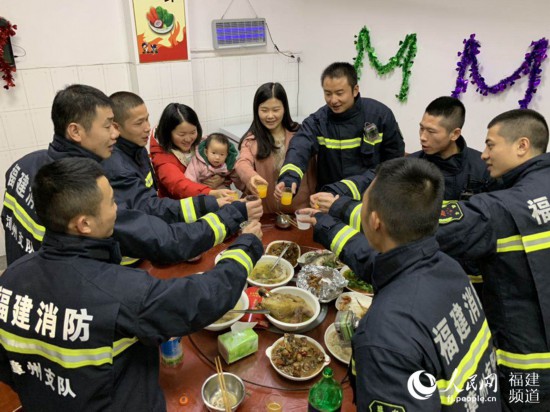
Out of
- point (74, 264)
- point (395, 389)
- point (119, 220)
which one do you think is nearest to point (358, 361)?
point (395, 389)

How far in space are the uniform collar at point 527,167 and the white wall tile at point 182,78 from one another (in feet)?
12.5

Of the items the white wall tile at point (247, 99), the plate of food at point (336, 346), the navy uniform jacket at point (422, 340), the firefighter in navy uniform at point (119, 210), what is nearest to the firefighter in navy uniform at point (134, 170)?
the firefighter in navy uniform at point (119, 210)

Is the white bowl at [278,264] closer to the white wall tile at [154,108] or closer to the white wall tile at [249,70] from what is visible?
the white wall tile at [154,108]

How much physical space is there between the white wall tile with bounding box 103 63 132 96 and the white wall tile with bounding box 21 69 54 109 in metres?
0.58

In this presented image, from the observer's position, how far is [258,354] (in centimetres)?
189

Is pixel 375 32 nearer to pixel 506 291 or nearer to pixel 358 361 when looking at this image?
pixel 506 291

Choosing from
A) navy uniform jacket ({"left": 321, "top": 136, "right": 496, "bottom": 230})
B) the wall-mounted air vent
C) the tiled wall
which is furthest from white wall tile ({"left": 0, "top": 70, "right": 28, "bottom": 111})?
navy uniform jacket ({"left": 321, "top": 136, "right": 496, "bottom": 230})

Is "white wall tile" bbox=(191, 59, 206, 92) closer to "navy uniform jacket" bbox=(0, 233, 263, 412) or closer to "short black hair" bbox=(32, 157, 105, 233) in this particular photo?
"short black hair" bbox=(32, 157, 105, 233)

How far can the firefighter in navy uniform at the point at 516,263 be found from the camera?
6.09 ft

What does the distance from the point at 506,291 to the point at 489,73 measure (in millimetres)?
2723

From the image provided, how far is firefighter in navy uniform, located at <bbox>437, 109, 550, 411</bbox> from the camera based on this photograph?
1.86 meters

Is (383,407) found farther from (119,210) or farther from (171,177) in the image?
(171,177)

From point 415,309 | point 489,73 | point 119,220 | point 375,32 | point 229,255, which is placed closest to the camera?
point 415,309
